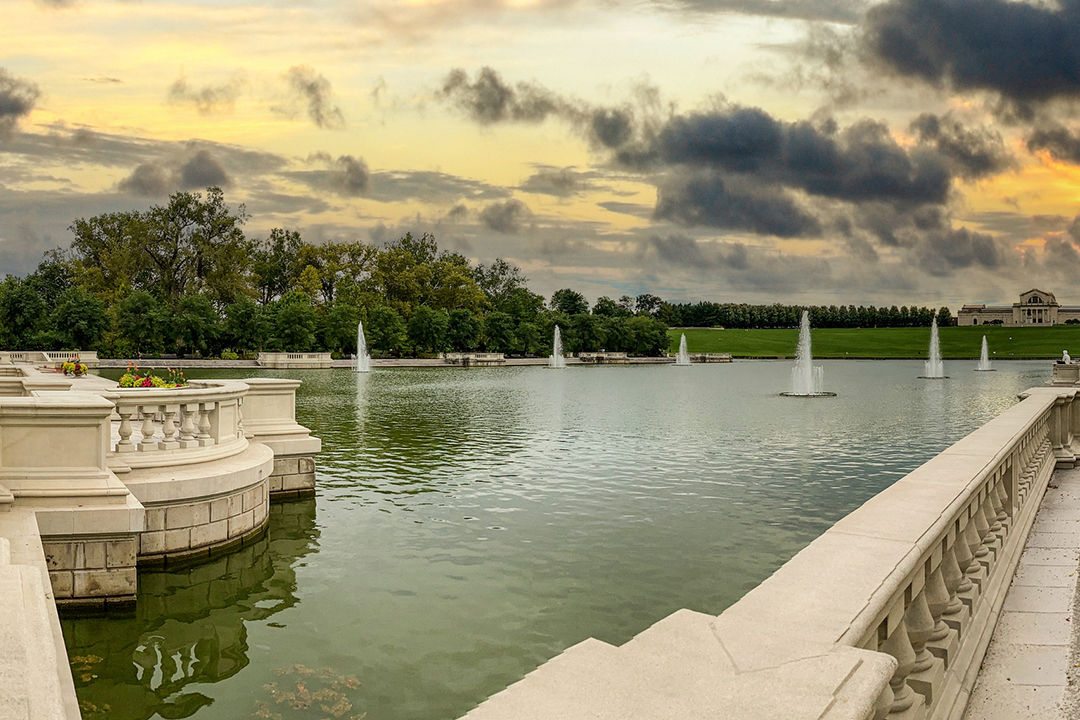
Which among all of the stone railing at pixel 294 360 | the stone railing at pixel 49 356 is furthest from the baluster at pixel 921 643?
the stone railing at pixel 294 360

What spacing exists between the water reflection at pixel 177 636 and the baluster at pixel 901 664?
5.46 metres

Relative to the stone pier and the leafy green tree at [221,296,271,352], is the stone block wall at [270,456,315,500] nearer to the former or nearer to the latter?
the stone pier

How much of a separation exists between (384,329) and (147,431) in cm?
8183

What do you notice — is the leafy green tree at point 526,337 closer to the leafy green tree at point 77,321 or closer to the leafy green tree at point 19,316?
the leafy green tree at point 77,321

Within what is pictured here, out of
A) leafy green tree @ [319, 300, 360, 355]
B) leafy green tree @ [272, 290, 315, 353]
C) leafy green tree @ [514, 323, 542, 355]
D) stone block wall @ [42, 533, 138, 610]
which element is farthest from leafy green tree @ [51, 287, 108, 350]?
stone block wall @ [42, 533, 138, 610]

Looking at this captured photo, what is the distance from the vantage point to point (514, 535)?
12242mm

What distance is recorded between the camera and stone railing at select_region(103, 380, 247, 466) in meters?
10.4

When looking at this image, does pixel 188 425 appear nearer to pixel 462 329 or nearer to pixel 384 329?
pixel 384 329

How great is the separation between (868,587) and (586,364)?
104 meters

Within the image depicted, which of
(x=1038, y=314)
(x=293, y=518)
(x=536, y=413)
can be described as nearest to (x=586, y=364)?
(x=536, y=413)

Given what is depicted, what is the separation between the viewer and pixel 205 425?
11320 millimetres

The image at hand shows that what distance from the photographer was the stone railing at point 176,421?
34.1 feet

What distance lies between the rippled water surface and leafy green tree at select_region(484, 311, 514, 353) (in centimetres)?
7948

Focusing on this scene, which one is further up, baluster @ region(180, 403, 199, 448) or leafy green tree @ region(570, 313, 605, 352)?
leafy green tree @ region(570, 313, 605, 352)
